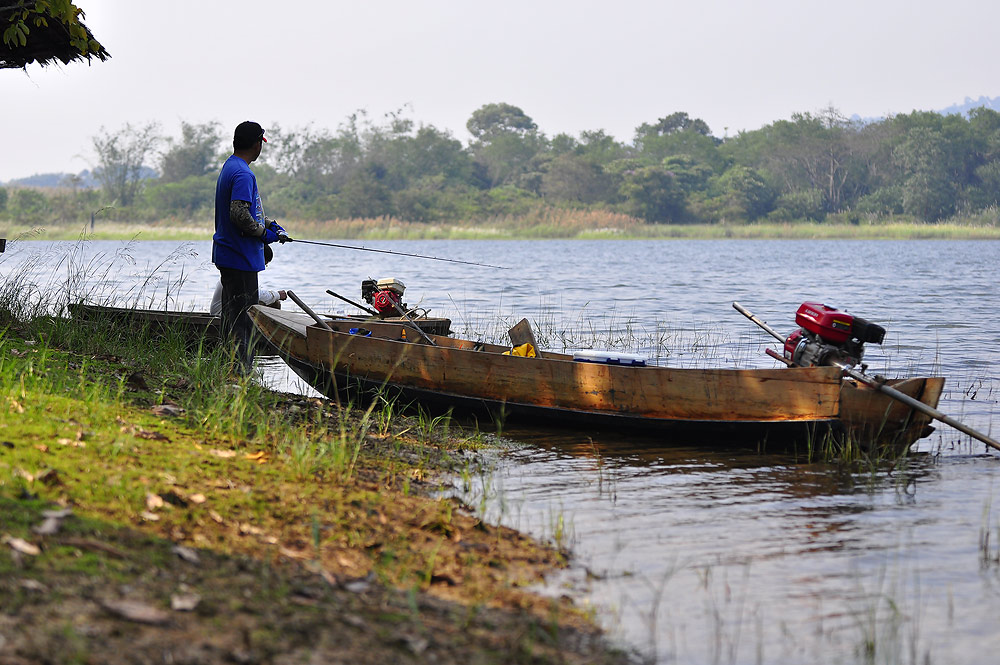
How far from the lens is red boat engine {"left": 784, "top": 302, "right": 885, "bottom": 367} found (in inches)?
273

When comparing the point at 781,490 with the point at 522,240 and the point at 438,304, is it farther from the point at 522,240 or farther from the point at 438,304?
the point at 522,240

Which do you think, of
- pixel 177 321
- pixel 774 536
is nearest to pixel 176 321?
pixel 177 321

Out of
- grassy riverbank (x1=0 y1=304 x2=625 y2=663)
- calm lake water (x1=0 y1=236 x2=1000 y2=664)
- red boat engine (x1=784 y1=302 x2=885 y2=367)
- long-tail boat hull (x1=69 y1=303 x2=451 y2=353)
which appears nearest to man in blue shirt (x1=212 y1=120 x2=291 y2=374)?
long-tail boat hull (x1=69 y1=303 x2=451 y2=353)

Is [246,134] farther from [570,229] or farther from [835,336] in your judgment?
[570,229]

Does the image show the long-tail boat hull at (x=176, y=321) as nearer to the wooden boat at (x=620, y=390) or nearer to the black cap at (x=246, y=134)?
the wooden boat at (x=620, y=390)

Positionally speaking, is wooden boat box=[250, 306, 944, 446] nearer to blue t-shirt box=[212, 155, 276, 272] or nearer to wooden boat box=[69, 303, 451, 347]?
blue t-shirt box=[212, 155, 276, 272]

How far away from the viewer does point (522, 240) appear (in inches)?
2628

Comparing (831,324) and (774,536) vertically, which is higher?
(831,324)

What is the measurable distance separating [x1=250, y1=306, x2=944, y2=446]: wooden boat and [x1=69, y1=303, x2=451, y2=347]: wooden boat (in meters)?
1.07

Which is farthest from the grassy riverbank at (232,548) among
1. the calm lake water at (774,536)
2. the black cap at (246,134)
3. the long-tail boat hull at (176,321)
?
the long-tail boat hull at (176,321)

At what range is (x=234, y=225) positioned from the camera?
7.87m

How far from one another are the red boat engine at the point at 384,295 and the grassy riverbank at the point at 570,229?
51252 millimetres

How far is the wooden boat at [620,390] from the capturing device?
678 centimetres

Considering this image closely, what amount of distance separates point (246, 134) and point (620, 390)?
3.48m
